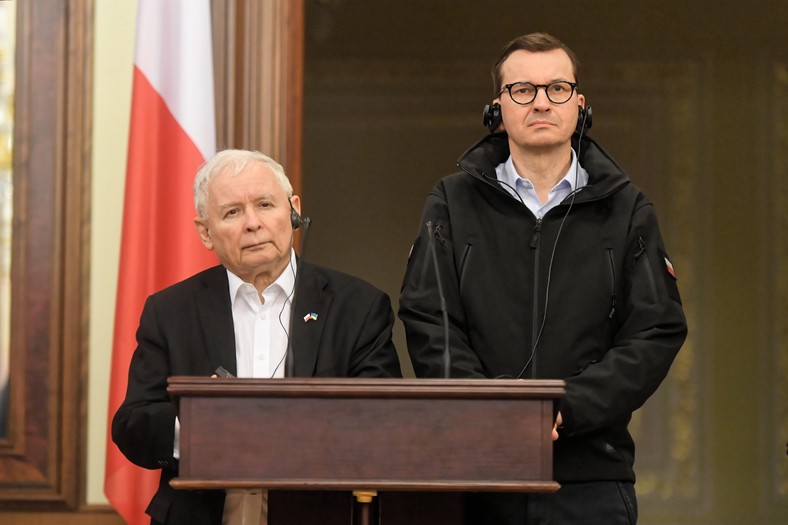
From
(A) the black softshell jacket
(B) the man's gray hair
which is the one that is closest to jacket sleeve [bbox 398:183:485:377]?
(A) the black softshell jacket

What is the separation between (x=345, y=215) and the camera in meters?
7.55

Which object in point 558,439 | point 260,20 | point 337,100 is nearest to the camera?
point 558,439

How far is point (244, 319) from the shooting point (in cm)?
269

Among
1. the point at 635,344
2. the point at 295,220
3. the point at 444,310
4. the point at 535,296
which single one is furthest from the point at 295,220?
the point at 635,344

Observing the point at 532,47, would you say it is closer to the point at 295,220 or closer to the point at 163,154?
the point at 295,220

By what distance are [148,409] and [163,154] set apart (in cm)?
112

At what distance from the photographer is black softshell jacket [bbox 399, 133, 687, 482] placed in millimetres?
2562

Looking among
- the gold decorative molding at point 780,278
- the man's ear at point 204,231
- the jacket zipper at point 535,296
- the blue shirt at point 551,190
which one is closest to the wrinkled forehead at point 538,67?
the blue shirt at point 551,190

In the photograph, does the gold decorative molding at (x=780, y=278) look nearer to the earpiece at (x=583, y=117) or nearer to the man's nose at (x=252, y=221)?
the earpiece at (x=583, y=117)

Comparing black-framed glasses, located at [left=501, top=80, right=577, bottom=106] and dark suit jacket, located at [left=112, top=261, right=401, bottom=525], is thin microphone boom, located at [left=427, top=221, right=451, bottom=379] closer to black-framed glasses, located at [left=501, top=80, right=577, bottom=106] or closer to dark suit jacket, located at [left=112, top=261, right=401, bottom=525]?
dark suit jacket, located at [left=112, top=261, right=401, bottom=525]

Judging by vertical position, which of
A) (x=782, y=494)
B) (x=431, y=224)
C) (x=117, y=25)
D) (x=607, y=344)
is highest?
(x=117, y=25)

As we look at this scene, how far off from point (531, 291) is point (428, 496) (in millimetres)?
544

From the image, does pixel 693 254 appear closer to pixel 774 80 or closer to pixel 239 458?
pixel 774 80

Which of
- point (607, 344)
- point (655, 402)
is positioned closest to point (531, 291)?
point (607, 344)
